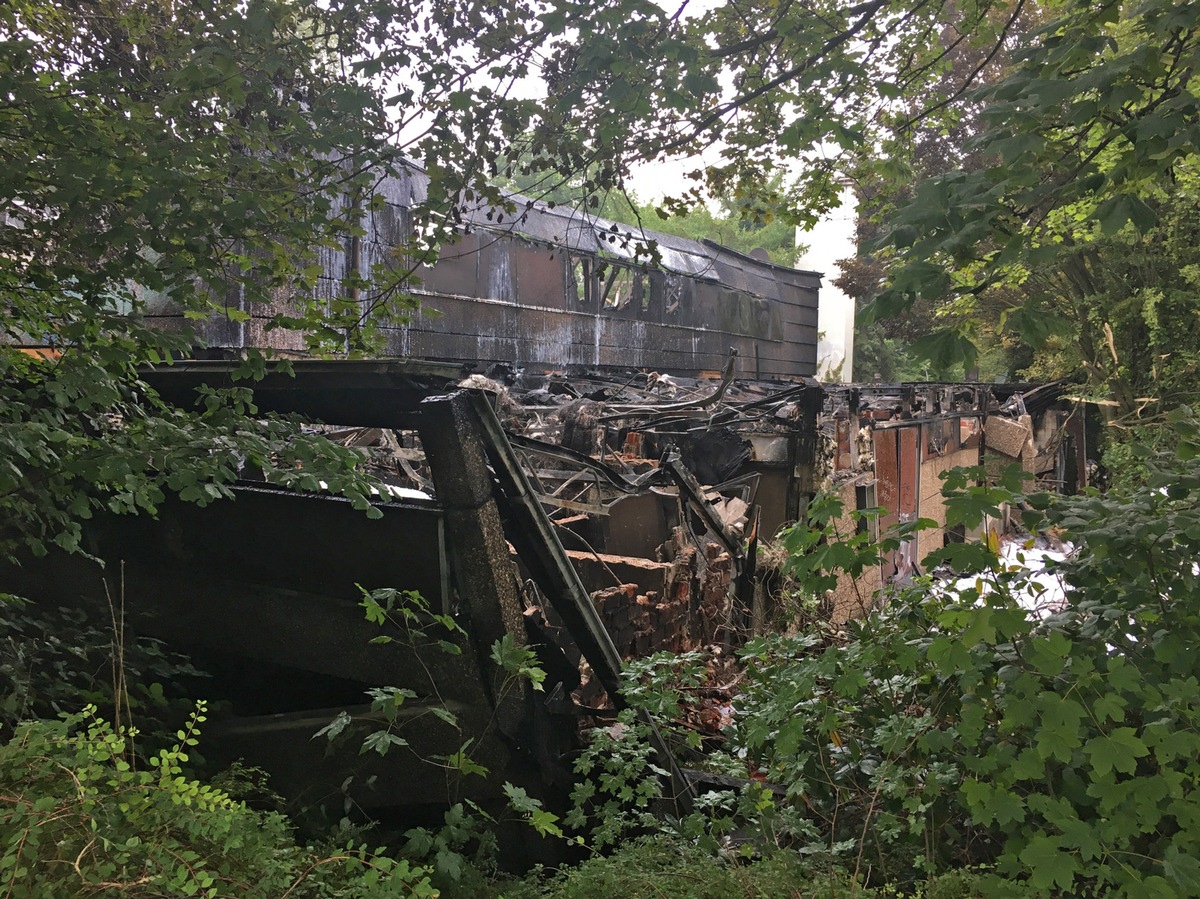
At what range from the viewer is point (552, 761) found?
4.14 meters

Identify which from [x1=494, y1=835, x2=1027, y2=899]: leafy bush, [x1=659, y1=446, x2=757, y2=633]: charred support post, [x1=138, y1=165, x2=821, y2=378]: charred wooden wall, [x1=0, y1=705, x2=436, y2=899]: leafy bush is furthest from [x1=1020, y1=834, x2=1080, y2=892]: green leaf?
[x1=138, y1=165, x2=821, y2=378]: charred wooden wall

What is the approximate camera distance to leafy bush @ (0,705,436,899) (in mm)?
2219

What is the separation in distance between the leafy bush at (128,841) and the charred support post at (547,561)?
1.72 m

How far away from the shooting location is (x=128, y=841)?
7.50 feet

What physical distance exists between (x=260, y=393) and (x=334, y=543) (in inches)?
36.6

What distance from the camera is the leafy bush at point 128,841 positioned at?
222 cm

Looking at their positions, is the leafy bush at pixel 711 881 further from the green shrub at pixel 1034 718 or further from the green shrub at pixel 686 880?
the green shrub at pixel 1034 718

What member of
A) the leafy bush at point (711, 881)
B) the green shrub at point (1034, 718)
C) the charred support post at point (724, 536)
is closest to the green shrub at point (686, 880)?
the leafy bush at point (711, 881)

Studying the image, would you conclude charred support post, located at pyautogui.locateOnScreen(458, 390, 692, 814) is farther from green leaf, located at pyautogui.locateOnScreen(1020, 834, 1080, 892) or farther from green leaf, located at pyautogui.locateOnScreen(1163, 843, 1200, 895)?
green leaf, located at pyautogui.locateOnScreen(1163, 843, 1200, 895)

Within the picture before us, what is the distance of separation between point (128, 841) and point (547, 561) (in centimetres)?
231

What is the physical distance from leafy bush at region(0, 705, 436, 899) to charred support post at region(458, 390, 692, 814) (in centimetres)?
172

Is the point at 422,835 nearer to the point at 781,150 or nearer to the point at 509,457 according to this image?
the point at 509,457

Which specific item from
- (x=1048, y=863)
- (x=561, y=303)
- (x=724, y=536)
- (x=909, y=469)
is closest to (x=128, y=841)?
(x=1048, y=863)

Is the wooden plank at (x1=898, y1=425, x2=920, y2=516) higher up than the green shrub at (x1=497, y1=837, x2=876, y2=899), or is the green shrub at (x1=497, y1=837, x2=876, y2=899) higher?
the wooden plank at (x1=898, y1=425, x2=920, y2=516)
